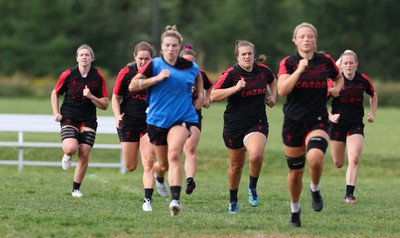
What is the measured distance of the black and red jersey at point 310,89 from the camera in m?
10.5

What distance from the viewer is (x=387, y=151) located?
2695 cm

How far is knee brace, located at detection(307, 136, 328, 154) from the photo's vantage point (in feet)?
34.2

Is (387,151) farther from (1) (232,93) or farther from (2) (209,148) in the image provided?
(1) (232,93)

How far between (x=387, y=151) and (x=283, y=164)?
13.5ft

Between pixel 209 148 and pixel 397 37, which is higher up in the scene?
pixel 397 37

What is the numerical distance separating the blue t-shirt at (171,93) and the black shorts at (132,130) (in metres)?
2.16

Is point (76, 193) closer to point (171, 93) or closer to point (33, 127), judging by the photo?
point (171, 93)

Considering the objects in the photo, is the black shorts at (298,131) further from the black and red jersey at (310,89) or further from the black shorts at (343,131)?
the black shorts at (343,131)

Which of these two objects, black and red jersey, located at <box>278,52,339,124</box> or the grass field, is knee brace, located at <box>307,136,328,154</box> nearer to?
black and red jersey, located at <box>278,52,339,124</box>

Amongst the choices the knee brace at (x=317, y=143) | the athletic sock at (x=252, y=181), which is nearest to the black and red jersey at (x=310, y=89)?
the knee brace at (x=317, y=143)

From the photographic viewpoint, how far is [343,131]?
14617 millimetres

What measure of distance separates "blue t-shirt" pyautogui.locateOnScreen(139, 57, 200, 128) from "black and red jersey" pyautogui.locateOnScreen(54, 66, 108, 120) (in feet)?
11.0

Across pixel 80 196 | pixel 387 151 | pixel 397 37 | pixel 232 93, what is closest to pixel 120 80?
pixel 232 93

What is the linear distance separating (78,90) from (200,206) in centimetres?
260
